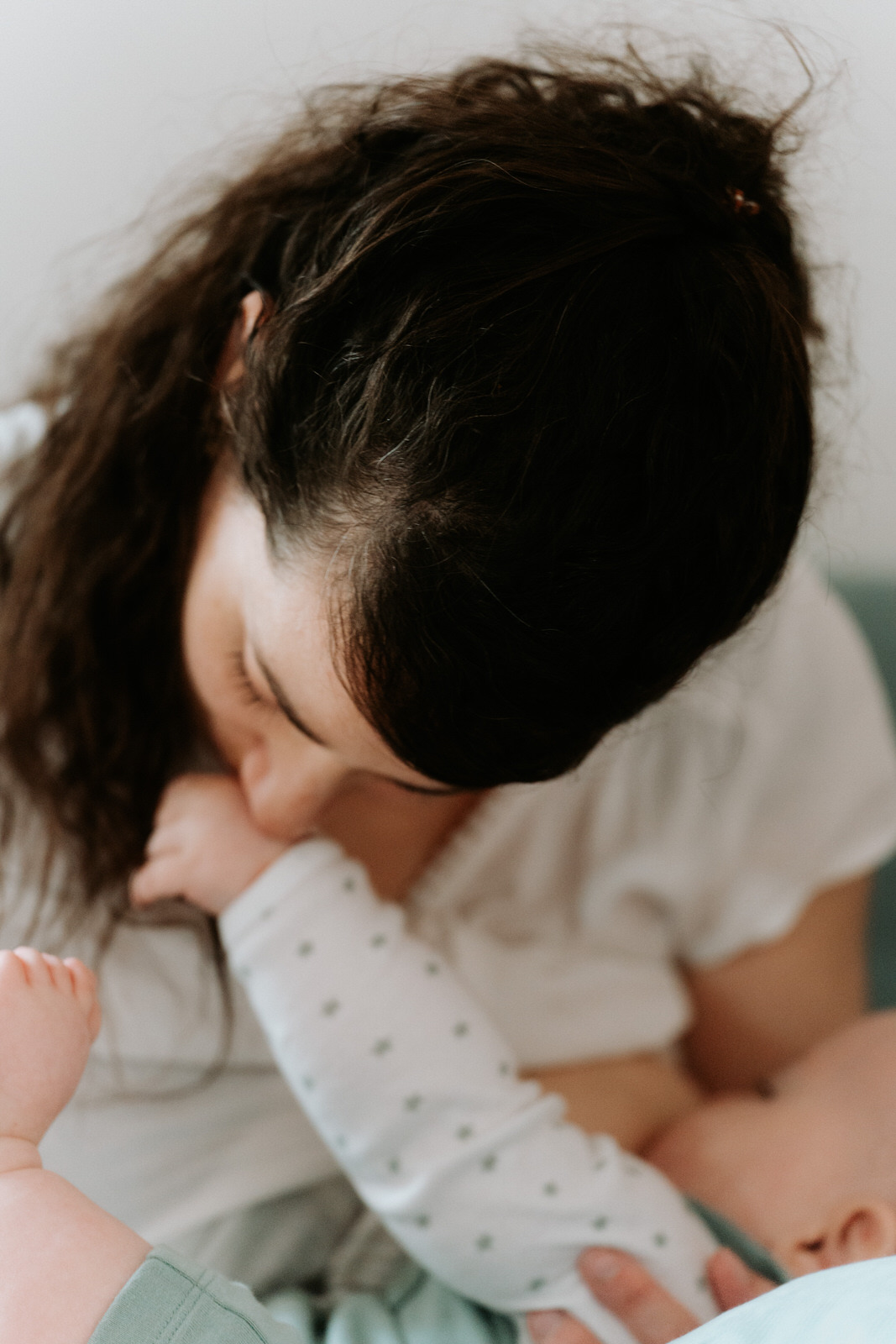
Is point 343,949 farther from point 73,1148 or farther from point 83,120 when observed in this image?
point 83,120

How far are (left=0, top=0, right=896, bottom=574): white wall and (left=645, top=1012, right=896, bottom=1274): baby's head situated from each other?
1.28ft

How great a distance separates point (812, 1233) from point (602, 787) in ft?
1.09

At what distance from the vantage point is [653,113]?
0.54 metres

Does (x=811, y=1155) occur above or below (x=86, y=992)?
below

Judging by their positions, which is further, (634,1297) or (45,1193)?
(634,1297)

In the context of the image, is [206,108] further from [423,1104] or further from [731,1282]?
[731,1282]

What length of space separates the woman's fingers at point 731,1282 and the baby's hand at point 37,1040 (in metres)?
0.38

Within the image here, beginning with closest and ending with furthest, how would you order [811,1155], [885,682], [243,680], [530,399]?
[530,399] → [243,680] → [811,1155] → [885,682]

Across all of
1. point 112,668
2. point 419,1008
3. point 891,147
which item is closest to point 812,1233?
point 419,1008

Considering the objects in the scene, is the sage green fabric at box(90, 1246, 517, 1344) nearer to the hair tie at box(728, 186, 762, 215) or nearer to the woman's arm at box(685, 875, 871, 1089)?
the woman's arm at box(685, 875, 871, 1089)

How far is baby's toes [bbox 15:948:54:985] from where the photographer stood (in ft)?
1.73

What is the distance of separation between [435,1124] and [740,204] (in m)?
0.52

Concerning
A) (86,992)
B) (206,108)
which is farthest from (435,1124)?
(206,108)

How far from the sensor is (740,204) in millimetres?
524
